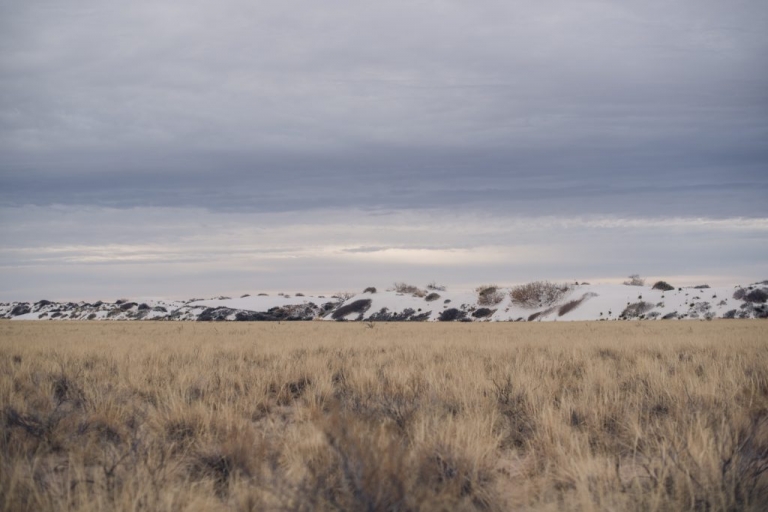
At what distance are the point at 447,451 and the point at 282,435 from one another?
1.65m

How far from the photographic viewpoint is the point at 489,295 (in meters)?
63.8

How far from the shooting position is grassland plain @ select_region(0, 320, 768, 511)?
3480mm

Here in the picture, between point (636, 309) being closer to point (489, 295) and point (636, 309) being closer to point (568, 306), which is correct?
point (568, 306)

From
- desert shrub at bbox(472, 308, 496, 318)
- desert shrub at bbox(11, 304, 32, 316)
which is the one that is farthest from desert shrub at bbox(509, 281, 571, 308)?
desert shrub at bbox(11, 304, 32, 316)

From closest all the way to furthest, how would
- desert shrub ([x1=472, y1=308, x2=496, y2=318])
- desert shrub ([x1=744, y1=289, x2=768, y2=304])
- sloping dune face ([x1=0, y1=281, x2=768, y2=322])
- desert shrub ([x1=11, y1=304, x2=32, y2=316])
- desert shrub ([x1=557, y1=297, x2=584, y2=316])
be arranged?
1. desert shrub ([x1=744, y1=289, x2=768, y2=304])
2. sloping dune face ([x1=0, y1=281, x2=768, y2=322])
3. desert shrub ([x1=557, y1=297, x2=584, y2=316])
4. desert shrub ([x1=472, y1=308, x2=496, y2=318])
5. desert shrub ([x1=11, y1=304, x2=32, y2=316])

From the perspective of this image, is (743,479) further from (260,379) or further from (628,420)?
(260,379)

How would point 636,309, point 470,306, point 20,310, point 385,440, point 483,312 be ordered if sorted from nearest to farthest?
point 385,440 < point 636,309 < point 483,312 < point 470,306 < point 20,310

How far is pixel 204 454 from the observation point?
4316 millimetres

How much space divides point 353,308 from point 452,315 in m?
11.5

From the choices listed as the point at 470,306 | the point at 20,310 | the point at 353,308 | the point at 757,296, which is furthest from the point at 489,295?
the point at 20,310

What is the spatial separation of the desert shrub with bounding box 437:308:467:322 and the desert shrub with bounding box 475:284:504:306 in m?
5.36

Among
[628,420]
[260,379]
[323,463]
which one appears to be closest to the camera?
[323,463]

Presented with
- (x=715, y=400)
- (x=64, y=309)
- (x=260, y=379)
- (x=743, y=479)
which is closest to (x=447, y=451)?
(x=743, y=479)

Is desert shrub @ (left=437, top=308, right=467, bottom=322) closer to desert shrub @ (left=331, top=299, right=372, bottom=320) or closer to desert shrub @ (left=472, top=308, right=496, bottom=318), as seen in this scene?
desert shrub @ (left=472, top=308, right=496, bottom=318)
